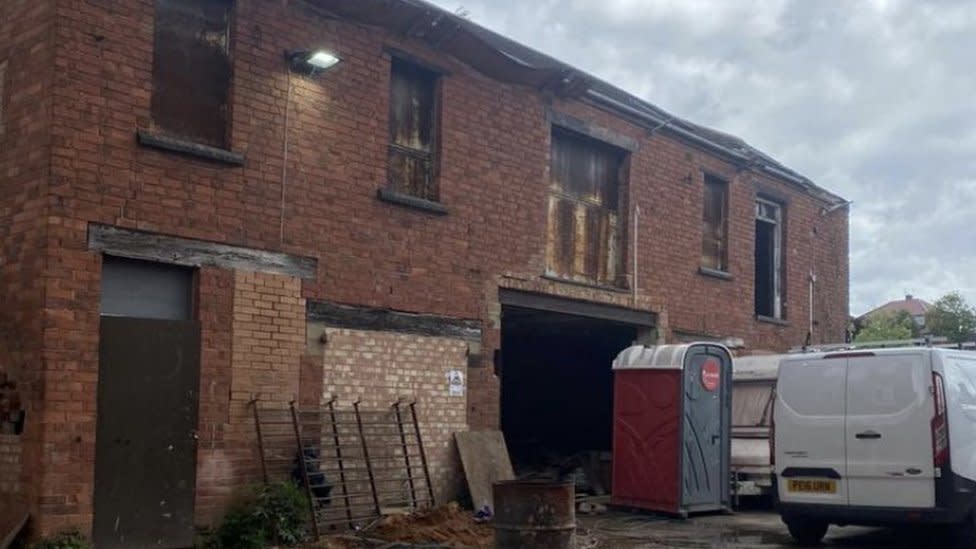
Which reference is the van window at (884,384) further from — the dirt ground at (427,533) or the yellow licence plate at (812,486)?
the dirt ground at (427,533)

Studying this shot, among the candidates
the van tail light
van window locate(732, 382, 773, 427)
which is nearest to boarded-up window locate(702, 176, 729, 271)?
van window locate(732, 382, 773, 427)

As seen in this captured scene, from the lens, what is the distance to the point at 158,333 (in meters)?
9.66

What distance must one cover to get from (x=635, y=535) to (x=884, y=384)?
125 inches

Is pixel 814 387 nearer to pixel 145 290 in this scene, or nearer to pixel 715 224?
pixel 145 290

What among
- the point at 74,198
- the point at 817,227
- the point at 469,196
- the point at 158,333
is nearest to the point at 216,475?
the point at 158,333

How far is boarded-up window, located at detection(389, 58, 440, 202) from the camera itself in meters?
12.3

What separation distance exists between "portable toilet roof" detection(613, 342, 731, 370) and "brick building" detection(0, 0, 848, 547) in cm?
126

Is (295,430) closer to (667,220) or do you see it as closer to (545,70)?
(545,70)

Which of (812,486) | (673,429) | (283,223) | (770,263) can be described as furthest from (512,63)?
(770,263)

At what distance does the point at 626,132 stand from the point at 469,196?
3620mm

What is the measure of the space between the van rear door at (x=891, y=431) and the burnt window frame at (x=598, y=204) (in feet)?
16.3

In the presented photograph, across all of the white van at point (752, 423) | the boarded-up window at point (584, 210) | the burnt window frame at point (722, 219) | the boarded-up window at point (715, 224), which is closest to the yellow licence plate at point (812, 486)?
the white van at point (752, 423)

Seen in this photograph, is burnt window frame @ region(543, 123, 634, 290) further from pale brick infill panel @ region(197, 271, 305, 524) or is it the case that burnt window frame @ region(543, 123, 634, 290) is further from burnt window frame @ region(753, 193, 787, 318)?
burnt window frame @ region(753, 193, 787, 318)

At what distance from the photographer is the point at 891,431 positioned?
9.95 metres
